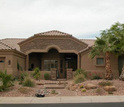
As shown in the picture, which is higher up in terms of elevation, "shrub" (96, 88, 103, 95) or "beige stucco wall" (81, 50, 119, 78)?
"beige stucco wall" (81, 50, 119, 78)

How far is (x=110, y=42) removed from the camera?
69.2 ft

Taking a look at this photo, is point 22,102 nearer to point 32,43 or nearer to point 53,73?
point 53,73

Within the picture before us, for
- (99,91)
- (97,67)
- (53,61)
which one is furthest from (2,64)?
(99,91)

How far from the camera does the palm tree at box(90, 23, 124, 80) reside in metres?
20.4

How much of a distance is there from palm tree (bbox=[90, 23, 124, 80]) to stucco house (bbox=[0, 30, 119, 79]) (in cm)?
477

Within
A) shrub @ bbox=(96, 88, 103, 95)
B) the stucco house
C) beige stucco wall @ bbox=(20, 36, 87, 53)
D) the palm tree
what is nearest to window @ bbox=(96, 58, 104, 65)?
the stucco house

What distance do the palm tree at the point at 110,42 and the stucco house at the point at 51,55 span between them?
15.6 ft

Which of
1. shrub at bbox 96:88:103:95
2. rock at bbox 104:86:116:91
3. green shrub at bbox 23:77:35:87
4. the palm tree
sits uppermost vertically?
the palm tree

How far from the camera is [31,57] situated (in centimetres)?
3231

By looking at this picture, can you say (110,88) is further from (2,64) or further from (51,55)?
(51,55)

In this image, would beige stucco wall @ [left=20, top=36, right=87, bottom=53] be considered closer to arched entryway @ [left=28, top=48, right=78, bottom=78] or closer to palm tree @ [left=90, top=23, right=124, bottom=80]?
arched entryway @ [left=28, top=48, right=78, bottom=78]

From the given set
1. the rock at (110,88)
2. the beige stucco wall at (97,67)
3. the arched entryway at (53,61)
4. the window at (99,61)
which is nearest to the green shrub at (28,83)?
the rock at (110,88)

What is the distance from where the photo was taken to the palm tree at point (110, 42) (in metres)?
20.4

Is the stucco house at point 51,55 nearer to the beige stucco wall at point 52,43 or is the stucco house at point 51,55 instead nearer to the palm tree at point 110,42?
the beige stucco wall at point 52,43
